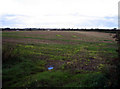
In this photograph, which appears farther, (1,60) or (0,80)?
(1,60)

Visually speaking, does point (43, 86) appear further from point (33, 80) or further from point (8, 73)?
point (8, 73)

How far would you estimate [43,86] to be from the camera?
25.5ft

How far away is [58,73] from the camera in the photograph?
9.58 m

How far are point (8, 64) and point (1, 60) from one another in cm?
76

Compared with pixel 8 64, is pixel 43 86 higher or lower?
lower

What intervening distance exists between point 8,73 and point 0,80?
0.90 m

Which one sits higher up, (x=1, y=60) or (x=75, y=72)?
(x=1, y=60)

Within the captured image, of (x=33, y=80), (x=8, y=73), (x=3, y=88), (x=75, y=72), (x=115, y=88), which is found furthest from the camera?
(x=75, y=72)

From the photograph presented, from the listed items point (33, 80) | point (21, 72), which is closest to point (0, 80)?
point (21, 72)

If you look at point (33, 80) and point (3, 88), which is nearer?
point (3, 88)

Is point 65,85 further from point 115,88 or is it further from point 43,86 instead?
point 115,88

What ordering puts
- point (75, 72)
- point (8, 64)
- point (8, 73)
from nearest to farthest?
1. point (8, 73)
2. point (75, 72)
3. point (8, 64)

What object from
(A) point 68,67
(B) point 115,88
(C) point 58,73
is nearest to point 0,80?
(C) point 58,73

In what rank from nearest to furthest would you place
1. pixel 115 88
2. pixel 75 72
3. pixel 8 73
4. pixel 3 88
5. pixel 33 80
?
pixel 115 88 → pixel 3 88 → pixel 33 80 → pixel 8 73 → pixel 75 72
